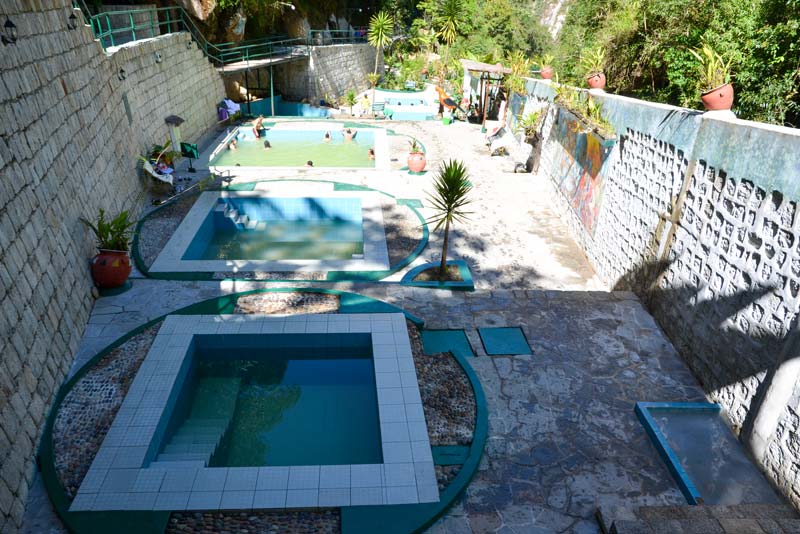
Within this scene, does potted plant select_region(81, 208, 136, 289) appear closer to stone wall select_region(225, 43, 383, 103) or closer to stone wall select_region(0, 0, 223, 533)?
stone wall select_region(0, 0, 223, 533)

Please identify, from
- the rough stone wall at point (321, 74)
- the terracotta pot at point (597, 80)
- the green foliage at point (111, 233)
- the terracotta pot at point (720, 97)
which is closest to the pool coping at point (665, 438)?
the terracotta pot at point (720, 97)

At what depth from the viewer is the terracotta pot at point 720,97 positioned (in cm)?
630

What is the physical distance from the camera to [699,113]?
267 inches

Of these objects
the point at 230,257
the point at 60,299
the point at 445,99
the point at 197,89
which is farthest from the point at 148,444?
the point at 445,99

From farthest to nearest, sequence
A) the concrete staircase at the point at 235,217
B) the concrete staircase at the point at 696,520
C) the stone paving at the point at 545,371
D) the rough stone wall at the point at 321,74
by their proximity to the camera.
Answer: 1. the rough stone wall at the point at 321,74
2. the concrete staircase at the point at 235,217
3. the stone paving at the point at 545,371
4. the concrete staircase at the point at 696,520

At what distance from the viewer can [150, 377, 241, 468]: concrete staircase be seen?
5.39m

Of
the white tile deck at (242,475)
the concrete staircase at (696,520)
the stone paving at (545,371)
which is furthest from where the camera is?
the stone paving at (545,371)

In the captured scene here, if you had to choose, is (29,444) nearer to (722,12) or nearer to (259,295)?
(259,295)

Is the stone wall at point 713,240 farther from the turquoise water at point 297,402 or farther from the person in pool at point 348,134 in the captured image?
the person in pool at point 348,134

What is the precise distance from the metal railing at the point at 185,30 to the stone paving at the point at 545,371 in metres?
8.52

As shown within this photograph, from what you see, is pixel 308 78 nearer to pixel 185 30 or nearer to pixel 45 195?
pixel 185 30

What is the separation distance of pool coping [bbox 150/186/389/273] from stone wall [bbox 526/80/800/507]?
15.1 feet

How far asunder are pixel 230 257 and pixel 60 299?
4.33 meters

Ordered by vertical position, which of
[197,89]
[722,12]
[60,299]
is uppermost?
[722,12]
